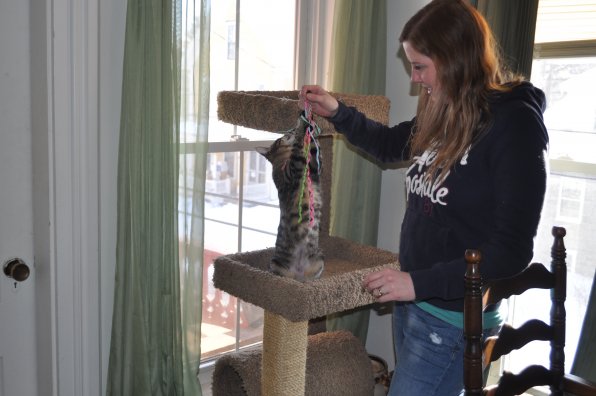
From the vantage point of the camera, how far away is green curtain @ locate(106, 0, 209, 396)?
1.74 meters

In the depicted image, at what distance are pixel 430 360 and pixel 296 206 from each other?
62 centimetres

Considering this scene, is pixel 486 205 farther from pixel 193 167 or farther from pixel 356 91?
pixel 356 91

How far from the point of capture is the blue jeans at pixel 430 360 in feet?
4.17

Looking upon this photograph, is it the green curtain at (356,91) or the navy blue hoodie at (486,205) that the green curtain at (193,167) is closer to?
the green curtain at (356,91)

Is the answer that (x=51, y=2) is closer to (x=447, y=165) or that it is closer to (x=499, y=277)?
(x=447, y=165)

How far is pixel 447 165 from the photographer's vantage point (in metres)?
1.23

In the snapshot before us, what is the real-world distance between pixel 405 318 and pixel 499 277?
286 mm

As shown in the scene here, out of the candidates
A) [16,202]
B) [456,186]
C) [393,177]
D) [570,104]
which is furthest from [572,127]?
[16,202]

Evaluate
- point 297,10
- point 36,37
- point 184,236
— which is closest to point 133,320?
point 184,236

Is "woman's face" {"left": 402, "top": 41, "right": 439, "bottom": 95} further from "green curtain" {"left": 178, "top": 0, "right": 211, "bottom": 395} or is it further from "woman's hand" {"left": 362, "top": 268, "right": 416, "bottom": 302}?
"green curtain" {"left": 178, "top": 0, "right": 211, "bottom": 395}

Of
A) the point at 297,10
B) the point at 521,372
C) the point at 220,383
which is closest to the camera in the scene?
the point at 521,372

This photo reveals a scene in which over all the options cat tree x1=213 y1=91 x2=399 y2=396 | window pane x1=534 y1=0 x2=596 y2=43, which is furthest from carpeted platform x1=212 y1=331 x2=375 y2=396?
window pane x1=534 y1=0 x2=596 y2=43

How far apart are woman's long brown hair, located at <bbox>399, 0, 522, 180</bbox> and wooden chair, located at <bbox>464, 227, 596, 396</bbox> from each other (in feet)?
0.85

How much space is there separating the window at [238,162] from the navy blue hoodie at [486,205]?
42.1 inches
